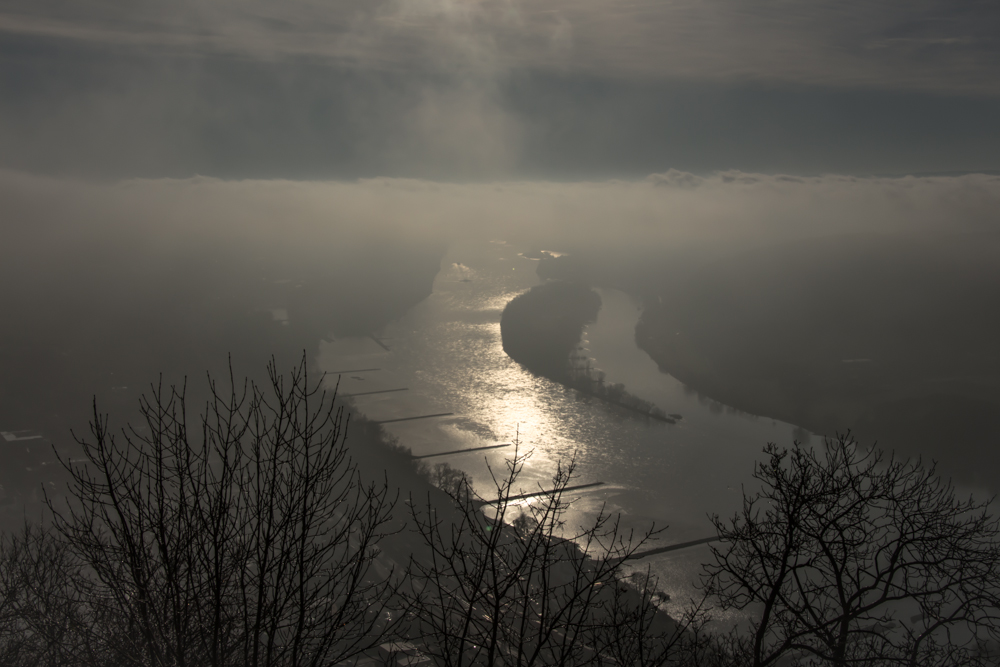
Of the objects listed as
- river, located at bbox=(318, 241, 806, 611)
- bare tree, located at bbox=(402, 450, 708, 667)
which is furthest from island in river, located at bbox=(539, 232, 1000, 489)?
bare tree, located at bbox=(402, 450, 708, 667)

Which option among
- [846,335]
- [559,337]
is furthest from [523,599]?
[846,335]

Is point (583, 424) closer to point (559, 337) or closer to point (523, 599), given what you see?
point (559, 337)

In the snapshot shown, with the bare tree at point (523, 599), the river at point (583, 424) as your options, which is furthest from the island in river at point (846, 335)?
the bare tree at point (523, 599)

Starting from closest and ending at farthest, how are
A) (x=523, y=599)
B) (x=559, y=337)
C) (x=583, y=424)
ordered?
1. (x=523, y=599)
2. (x=583, y=424)
3. (x=559, y=337)

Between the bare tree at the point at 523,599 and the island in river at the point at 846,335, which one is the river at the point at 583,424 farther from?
the bare tree at the point at 523,599

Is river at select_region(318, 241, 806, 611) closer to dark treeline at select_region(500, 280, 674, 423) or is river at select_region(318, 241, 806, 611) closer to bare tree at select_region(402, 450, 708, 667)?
dark treeline at select_region(500, 280, 674, 423)

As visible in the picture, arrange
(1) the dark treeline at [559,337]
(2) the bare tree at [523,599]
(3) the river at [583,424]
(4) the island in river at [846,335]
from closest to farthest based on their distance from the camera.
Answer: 1. (2) the bare tree at [523,599]
2. (3) the river at [583,424]
3. (4) the island in river at [846,335]
4. (1) the dark treeline at [559,337]

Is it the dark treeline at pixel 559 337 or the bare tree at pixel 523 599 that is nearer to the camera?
the bare tree at pixel 523 599
